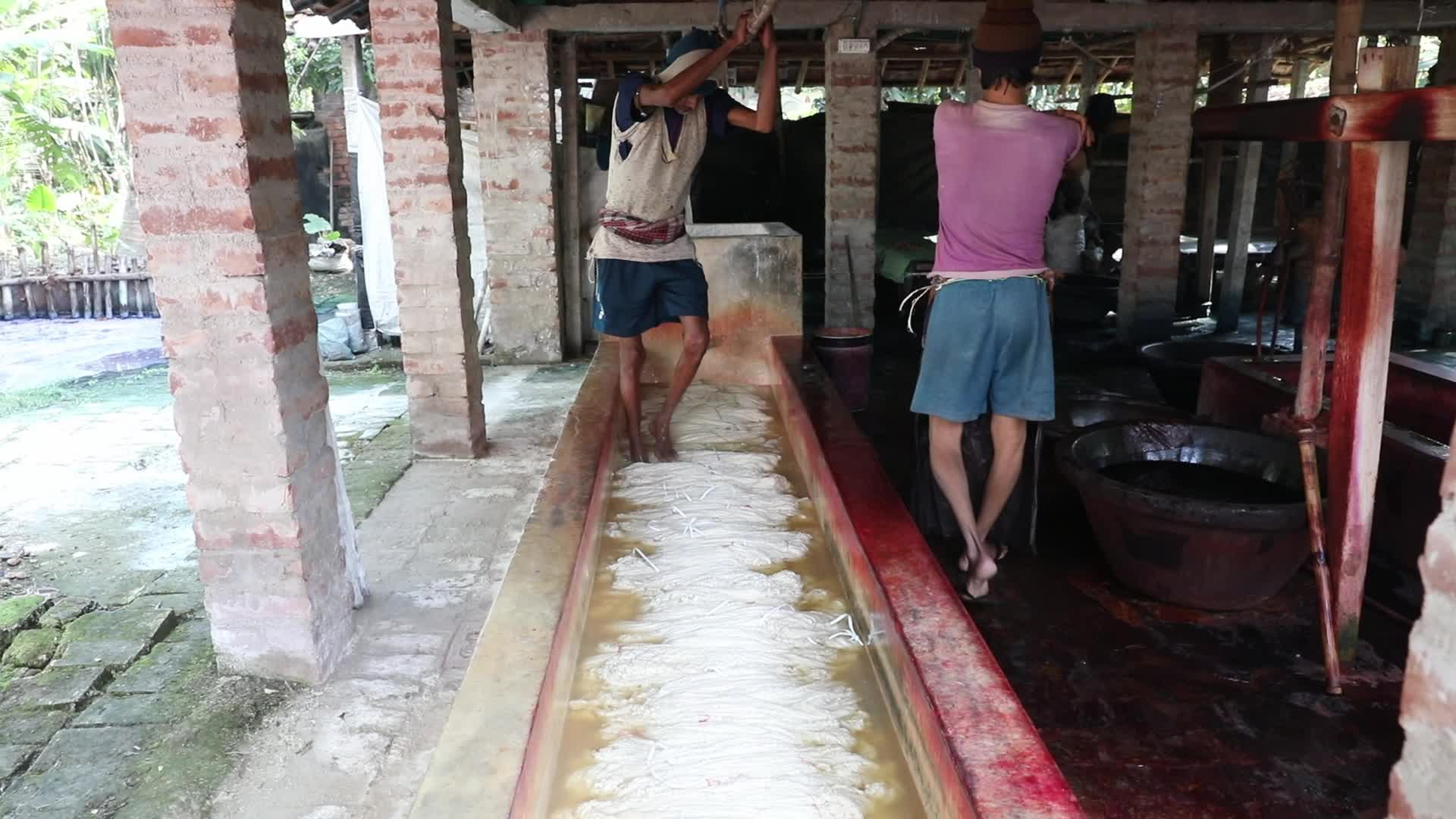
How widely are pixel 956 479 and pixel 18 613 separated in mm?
3246

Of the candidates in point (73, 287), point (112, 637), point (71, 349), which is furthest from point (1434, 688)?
point (73, 287)

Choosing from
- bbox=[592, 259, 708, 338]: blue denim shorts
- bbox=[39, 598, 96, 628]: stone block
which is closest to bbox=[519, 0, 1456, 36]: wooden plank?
bbox=[592, 259, 708, 338]: blue denim shorts

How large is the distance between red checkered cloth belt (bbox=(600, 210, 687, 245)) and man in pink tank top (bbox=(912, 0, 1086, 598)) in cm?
135

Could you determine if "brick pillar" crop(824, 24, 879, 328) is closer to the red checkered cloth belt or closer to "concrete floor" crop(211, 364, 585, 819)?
"concrete floor" crop(211, 364, 585, 819)

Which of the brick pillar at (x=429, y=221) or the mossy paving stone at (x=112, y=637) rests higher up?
the brick pillar at (x=429, y=221)

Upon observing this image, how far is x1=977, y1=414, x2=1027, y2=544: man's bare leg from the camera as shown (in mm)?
3539

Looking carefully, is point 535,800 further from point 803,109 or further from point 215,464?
point 803,109

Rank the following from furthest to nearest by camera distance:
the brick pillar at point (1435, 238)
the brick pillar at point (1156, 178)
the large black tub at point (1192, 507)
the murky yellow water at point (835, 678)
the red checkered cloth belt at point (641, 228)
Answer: the brick pillar at point (1435, 238)
the brick pillar at point (1156, 178)
the red checkered cloth belt at point (641, 228)
the large black tub at point (1192, 507)
the murky yellow water at point (835, 678)

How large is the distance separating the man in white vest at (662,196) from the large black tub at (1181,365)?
113 inches

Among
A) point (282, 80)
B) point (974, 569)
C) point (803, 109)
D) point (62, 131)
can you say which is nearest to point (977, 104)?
point (974, 569)

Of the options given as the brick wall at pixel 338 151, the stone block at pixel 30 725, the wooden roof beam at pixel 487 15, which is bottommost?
the stone block at pixel 30 725

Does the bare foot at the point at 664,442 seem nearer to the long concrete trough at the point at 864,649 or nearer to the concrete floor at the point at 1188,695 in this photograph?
the long concrete trough at the point at 864,649

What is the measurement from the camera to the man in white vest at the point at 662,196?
3.98 metres

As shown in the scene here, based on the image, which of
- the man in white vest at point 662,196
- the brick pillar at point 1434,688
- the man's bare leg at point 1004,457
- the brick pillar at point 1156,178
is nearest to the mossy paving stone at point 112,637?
the man in white vest at point 662,196
